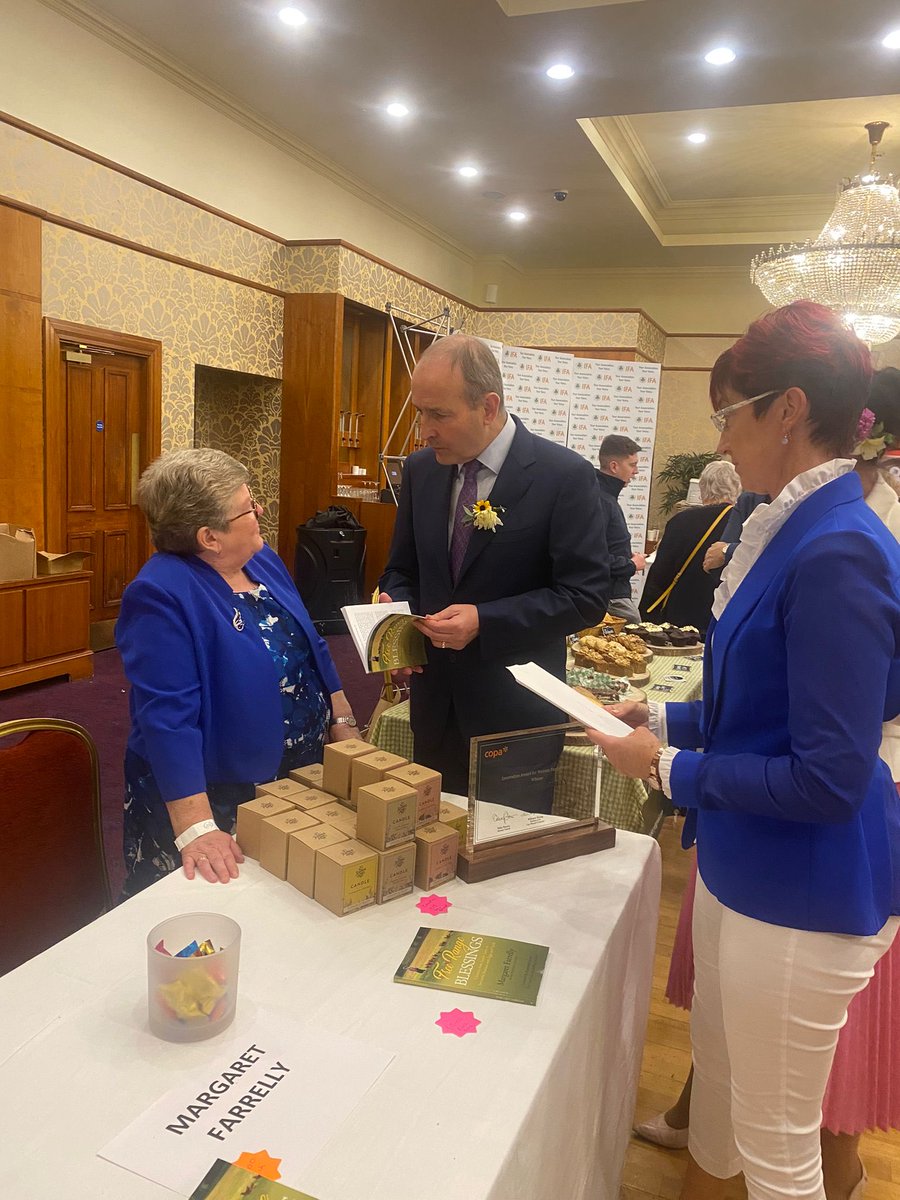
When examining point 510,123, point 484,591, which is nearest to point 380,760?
point 484,591

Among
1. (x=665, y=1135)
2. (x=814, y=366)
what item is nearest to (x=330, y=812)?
(x=814, y=366)

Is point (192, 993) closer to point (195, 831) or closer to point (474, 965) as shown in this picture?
point (474, 965)

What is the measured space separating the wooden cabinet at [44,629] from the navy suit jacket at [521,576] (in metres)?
3.76

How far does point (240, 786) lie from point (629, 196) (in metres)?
8.59

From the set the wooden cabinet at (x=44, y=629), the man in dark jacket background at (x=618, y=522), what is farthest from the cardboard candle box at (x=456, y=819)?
the wooden cabinet at (x=44, y=629)

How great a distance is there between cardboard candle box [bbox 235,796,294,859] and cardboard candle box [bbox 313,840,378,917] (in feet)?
0.54

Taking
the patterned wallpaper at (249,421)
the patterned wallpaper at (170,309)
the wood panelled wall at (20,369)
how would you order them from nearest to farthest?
the wood panelled wall at (20,369) → the patterned wallpaper at (170,309) → the patterned wallpaper at (249,421)

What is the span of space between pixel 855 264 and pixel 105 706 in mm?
5810

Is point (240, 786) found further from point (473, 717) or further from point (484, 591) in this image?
point (484, 591)

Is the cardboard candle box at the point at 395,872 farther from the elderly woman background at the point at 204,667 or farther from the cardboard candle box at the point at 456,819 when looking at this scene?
the elderly woman background at the point at 204,667

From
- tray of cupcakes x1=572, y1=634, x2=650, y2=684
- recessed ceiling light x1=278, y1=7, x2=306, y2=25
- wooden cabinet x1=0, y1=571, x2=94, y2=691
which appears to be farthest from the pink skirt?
recessed ceiling light x1=278, y1=7, x2=306, y2=25

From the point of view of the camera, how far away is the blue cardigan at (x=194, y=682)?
1639 mm

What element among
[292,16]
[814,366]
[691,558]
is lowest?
[691,558]

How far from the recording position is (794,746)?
108 cm
